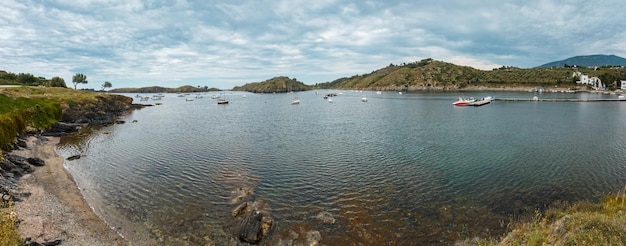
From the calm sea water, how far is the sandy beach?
94 cm

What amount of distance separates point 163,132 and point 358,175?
4494 cm

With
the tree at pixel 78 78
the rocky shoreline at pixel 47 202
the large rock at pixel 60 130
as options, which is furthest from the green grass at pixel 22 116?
the tree at pixel 78 78

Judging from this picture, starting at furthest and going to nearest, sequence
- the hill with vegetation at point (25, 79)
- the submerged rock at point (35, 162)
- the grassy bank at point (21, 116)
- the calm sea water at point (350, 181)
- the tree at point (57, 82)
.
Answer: the tree at point (57, 82), the hill with vegetation at point (25, 79), the grassy bank at point (21, 116), the submerged rock at point (35, 162), the calm sea water at point (350, 181)

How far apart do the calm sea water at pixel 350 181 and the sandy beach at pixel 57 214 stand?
0.94 metres

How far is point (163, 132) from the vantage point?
57.0 meters

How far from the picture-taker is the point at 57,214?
61.4ft

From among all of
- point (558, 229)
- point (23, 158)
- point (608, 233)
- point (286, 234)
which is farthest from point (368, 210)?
point (23, 158)

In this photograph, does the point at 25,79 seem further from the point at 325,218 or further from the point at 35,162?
the point at 325,218

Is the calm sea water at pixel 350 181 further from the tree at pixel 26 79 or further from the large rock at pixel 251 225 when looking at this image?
the tree at pixel 26 79

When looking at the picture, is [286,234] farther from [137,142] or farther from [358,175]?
[137,142]

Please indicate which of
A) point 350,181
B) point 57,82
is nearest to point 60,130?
point 350,181

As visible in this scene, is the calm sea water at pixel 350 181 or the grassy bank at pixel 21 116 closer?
the calm sea water at pixel 350 181

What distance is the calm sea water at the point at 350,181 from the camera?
1794cm

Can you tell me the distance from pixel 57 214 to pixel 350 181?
69.4 ft
